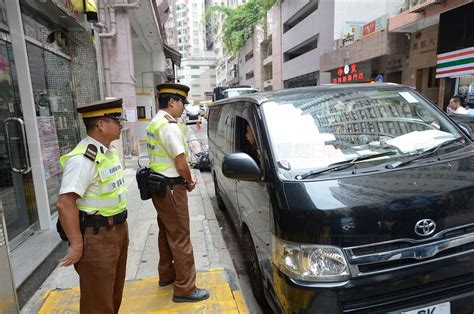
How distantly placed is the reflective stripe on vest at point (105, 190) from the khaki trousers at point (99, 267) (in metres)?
0.12

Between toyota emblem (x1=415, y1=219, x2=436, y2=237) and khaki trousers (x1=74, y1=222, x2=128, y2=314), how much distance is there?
70.5 inches

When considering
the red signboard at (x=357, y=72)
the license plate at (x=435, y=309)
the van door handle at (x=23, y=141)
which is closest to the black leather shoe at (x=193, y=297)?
the license plate at (x=435, y=309)

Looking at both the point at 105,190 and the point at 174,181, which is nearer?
the point at 105,190

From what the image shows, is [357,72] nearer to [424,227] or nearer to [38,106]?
[38,106]

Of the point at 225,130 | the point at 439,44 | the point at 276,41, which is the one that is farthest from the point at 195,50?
the point at 225,130

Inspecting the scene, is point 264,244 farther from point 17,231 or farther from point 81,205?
point 17,231

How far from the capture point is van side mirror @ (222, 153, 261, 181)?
2389 mm

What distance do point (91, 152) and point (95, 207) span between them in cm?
33

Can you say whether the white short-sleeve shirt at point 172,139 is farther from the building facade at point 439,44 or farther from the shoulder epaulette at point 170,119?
the building facade at point 439,44

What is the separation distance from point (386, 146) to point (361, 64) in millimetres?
17954

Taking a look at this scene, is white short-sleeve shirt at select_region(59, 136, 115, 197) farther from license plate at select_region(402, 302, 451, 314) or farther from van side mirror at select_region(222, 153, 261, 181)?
license plate at select_region(402, 302, 451, 314)


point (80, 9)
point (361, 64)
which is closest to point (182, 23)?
point (361, 64)

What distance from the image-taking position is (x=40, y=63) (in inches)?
186

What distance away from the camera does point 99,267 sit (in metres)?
1.96
